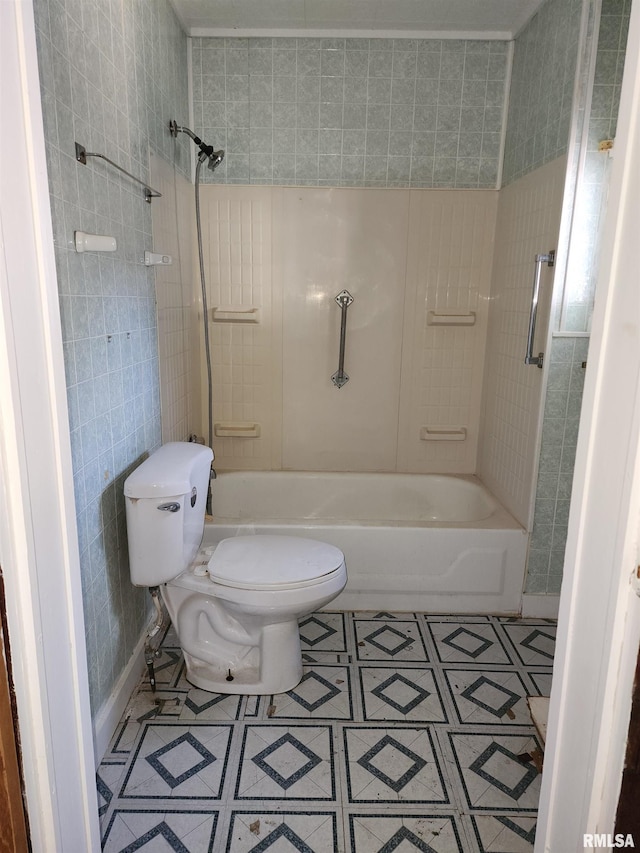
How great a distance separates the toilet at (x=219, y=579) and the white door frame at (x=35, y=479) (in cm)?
79

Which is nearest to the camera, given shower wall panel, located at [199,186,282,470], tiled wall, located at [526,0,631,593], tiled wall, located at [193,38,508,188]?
tiled wall, located at [526,0,631,593]

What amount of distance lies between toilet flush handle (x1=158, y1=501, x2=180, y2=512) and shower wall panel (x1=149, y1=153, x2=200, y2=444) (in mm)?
671

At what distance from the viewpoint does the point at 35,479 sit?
80 centimetres

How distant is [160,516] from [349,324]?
159cm

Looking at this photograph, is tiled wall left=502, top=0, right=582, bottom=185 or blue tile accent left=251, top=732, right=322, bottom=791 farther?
tiled wall left=502, top=0, right=582, bottom=185

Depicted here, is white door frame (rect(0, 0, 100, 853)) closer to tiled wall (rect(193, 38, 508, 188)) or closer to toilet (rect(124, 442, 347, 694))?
toilet (rect(124, 442, 347, 694))

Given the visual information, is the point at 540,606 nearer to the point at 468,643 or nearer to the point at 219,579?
the point at 468,643

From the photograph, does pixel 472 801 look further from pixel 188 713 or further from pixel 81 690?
pixel 81 690

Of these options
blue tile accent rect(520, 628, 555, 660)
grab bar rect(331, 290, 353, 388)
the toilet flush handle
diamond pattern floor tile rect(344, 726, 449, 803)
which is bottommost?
blue tile accent rect(520, 628, 555, 660)

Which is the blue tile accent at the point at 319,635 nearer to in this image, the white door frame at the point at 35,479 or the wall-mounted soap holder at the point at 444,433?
the wall-mounted soap holder at the point at 444,433

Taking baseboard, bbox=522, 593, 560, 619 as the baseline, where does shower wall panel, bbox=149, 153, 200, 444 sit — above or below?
above

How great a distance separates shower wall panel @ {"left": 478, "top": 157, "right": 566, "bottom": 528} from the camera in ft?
7.61

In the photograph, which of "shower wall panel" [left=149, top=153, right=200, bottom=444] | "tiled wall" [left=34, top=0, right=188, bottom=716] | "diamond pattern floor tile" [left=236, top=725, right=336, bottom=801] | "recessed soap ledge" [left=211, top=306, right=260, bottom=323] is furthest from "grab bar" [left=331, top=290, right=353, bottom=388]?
"diamond pattern floor tile" [left=236, top=725, right=336, bottom=801]

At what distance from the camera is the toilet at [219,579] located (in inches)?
68.2
